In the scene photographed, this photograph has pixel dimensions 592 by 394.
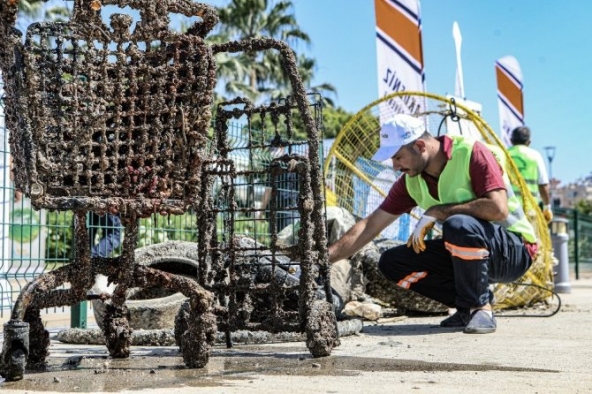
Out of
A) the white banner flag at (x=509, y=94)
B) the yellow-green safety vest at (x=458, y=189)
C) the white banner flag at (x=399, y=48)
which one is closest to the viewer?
the yellow-green safety vest at (x=458, y=189)

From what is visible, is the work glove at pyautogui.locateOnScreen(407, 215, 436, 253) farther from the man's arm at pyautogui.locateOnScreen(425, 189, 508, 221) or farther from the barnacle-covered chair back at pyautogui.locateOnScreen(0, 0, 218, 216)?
the barnacle-covered chair back at pyautogui.locateOnScreen(0, 0, 218, 216)

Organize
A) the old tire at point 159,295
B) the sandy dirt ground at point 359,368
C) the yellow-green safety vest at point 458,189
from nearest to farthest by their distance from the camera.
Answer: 1. the sandy dirt ground at point 359,368
2. the old tire at point 159,295
3. the yellow-green safety vest at point 458,189

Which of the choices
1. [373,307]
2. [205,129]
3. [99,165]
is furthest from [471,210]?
[99,165]

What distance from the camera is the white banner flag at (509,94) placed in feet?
46.6

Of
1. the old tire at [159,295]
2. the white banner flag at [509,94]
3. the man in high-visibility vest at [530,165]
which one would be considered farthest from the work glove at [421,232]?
the white banner flag at [509,94]

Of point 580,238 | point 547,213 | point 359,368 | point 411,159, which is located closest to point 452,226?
point 411,159

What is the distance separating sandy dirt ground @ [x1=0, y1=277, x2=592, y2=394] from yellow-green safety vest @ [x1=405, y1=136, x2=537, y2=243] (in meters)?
0.93

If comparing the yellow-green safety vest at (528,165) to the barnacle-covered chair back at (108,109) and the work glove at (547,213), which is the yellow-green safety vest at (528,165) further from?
the barnacle-covered chair back at (108,109)

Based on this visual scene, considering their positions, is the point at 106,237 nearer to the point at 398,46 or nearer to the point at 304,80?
the point at 398,46

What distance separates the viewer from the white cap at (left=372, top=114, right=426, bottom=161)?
18.2 feet

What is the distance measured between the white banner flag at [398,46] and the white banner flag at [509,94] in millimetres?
5264

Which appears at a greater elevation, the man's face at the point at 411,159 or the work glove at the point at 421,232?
the man's face at the point at 411,159

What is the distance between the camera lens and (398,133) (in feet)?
18.2

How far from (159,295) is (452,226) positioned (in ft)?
7.84
